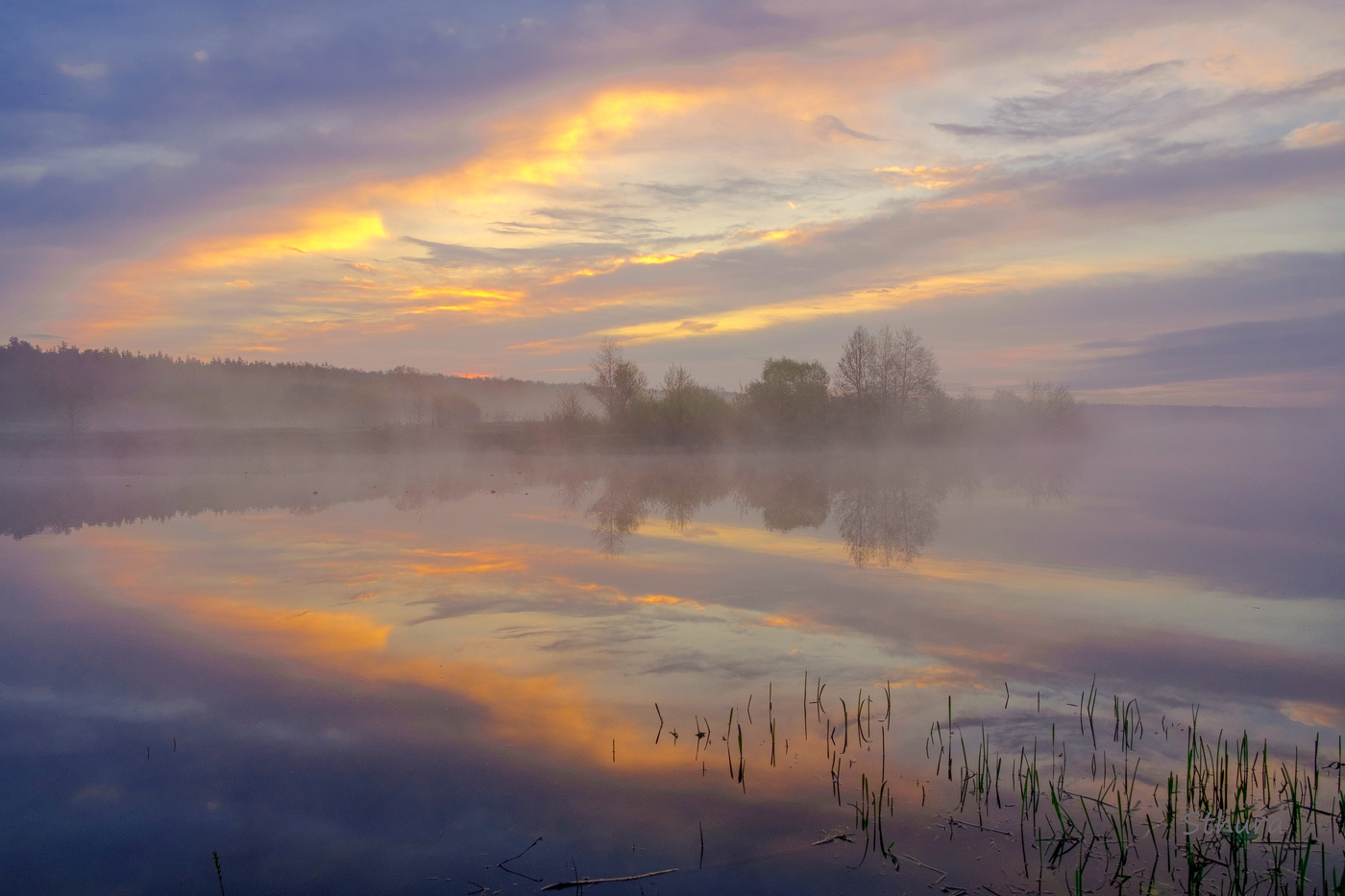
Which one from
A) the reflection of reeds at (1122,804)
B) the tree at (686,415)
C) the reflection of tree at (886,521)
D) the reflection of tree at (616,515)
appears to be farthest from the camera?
the tree at (686,415)

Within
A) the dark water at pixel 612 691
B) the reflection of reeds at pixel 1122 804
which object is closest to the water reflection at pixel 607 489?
the dark water at pixel 612 691

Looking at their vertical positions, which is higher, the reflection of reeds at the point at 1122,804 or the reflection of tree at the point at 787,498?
the reflection of tree at the point at 787,498

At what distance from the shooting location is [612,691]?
6695 mm

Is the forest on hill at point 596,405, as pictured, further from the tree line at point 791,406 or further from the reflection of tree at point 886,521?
the reflection of tree at point 886,521

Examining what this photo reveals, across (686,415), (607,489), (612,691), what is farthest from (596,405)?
(612,691)

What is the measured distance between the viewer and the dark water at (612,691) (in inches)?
169

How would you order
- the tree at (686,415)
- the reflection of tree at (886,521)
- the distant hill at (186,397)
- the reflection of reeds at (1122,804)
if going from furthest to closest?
the distant hill at (186,397), the tree at (686,415), the reflection of tree at (886,521), the reflection of reeds at (1122,804)

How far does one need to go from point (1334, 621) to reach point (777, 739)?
304 inches

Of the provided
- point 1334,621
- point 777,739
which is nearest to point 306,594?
point 777,739

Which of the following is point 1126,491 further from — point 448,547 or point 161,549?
point 161,549

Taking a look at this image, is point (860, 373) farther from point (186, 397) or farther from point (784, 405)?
point (186, 397)

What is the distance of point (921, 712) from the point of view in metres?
6.12

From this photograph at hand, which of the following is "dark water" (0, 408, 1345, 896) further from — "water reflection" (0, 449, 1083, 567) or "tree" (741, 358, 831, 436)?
"tree" (741, 358, 831, 436)

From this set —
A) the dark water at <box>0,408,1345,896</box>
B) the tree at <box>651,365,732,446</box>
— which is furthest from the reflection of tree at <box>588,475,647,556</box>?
the tree at <box>651,365,732,446</box>
